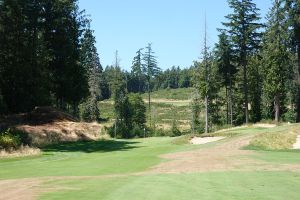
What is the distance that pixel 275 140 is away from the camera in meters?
32.8

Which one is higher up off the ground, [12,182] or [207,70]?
[207,70]

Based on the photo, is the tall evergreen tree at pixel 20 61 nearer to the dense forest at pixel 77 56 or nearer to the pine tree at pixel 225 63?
the dense forest at pixel 77 56

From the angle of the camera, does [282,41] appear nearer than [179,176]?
No

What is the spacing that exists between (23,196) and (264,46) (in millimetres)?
52206

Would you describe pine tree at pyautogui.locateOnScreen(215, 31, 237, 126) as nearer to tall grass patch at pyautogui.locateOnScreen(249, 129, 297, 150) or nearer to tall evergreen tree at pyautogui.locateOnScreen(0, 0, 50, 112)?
tall evergreen tree at pyautogui.locateOnScreen(0, 0, 50, 112)

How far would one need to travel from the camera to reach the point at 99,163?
24.7m

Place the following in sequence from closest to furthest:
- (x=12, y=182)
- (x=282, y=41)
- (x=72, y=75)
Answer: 1. (x=12, y=182)
2. (x=72, y=75)
3. (x=282, y=41)

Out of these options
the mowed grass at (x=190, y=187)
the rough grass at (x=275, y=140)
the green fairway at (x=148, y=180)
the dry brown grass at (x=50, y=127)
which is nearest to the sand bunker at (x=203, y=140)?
the rough grass at (x=275, y=140)

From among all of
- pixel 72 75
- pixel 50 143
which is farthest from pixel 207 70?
pixel 50 143

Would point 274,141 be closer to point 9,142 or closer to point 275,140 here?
point 275,140

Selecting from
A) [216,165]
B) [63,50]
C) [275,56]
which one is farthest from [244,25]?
[216,165]

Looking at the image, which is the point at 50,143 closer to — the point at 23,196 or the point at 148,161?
the point at 148,161

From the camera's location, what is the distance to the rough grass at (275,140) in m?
Result: 31.9

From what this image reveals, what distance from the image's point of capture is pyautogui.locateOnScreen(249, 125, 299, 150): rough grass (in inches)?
1257
